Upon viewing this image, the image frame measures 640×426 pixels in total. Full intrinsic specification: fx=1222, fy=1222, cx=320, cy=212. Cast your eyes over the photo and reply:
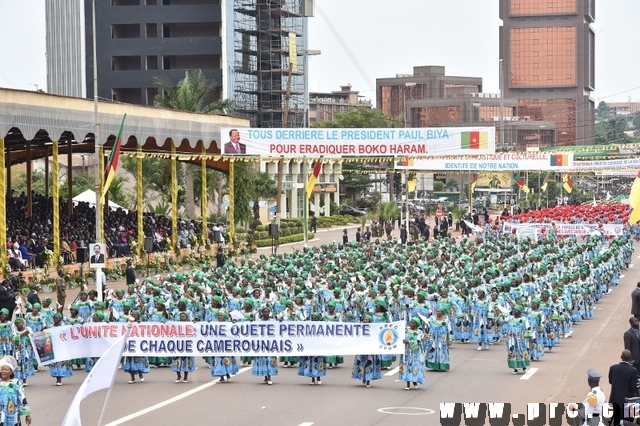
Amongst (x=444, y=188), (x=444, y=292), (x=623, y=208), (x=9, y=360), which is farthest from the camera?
(x=444, y=188)

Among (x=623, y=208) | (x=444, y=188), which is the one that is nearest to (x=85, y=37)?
(x=623, y=208)

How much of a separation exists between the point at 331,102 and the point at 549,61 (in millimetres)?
36466

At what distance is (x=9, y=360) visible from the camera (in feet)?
48.5

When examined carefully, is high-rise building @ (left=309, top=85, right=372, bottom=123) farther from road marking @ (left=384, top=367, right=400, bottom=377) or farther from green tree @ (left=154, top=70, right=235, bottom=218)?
road marking @ (left=384, top=367, right=400, bottom=377)

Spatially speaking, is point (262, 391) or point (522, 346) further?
point (522, 346)

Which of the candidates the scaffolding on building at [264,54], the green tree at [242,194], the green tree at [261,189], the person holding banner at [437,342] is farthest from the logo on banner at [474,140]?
the scaffolding on building at [264,54]

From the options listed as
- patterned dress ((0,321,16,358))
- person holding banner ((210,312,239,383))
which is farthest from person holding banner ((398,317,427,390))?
patterned dress ((0,321,16,358))

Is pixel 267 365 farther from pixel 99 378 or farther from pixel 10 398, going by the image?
pixel 99 378

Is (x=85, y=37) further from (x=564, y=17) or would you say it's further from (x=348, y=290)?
(x=564, y=17)

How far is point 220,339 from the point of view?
20.5 m

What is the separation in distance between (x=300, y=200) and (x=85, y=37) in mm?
17911

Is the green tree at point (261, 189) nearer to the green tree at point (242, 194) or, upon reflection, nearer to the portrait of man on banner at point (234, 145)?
the green tree at point (242, 194)

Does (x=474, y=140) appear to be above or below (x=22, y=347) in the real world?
above

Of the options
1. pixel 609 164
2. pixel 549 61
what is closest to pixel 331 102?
pixel 549 61
